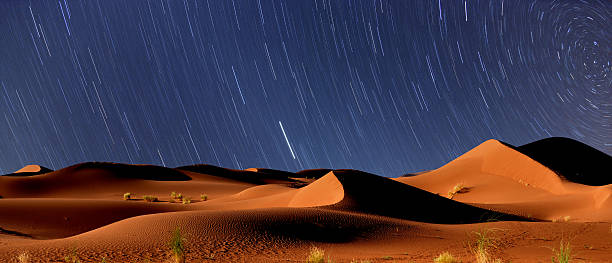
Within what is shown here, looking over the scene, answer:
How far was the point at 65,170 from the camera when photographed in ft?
186

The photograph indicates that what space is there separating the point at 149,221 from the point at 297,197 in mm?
13438

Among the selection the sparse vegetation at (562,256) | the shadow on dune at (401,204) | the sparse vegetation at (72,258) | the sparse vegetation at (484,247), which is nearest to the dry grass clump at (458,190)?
the shadow on dune at (401,204)

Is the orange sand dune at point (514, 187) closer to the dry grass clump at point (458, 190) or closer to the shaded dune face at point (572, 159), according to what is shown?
the dry grass clump at point (458, 190)

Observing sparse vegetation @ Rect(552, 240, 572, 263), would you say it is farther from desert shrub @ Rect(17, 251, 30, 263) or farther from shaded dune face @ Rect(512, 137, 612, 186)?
shaded dune face @ Rect(512, 137, 612, 186)

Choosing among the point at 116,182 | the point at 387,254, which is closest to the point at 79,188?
the point at 116,182

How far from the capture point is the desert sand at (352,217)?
35.2ft

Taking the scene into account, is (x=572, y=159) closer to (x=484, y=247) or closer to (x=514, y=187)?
(x=514, y=187)

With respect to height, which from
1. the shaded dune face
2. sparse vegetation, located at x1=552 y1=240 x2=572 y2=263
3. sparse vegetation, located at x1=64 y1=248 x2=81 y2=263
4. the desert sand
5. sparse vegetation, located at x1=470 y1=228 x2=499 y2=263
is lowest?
sparse vegetation, located at x1=552 y1=240 x2=572 y2=263

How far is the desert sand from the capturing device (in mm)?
10742

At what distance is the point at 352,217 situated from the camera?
54.2ft

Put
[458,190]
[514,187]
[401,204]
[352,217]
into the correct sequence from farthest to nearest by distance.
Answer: [458,190], [514,187], [401,204], [352,217]

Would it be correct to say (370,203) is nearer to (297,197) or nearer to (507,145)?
(297,197)

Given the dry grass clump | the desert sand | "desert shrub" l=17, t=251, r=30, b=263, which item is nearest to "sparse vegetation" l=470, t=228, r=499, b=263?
the desert sand

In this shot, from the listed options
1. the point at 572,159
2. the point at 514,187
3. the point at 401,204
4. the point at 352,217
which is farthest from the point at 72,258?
the point at 572,159
